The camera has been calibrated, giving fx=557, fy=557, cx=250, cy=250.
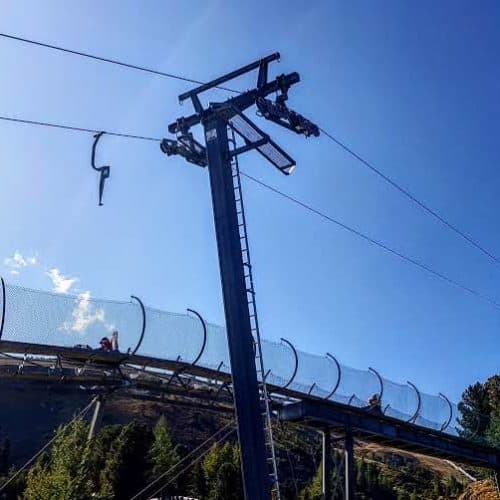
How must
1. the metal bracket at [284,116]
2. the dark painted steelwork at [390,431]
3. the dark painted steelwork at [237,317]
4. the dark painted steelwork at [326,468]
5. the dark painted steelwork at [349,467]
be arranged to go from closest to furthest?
the dark painted steelwork at [237,317] < the metal bracket at [284,116] < the dark painted steelwork at [390,431] < the dark painted steelwork at [326,468] < the dark painted steelwork at [349,467]

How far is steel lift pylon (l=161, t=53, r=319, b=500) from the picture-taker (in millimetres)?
11250

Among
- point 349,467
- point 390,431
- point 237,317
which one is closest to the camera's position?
point 237,317

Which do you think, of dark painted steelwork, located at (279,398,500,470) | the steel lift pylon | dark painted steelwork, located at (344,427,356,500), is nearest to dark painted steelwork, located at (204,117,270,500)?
the steel lift pylon

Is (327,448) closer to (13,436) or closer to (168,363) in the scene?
(168,363)

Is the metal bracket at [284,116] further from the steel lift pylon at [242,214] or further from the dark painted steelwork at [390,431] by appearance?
the dark painted steelwork at [390,431]

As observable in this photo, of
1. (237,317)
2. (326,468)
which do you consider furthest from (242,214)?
(326,468)

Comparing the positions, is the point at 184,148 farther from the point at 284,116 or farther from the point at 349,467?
the point at 349,467

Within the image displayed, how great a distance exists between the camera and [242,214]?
13.3 meters

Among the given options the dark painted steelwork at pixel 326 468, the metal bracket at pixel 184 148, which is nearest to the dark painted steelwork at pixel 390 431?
the dark painted steelwork at pixel 326 468

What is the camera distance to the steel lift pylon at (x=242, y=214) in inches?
443

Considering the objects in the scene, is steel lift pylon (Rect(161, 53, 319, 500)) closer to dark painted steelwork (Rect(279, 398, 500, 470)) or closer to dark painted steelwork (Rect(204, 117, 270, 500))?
dark painted steelwork (Rect(204, 117, 270, 500))

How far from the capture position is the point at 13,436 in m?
64.0

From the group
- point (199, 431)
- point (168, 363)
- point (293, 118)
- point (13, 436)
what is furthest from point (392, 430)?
point (13, 436)

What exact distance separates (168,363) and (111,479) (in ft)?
→ 78.5
